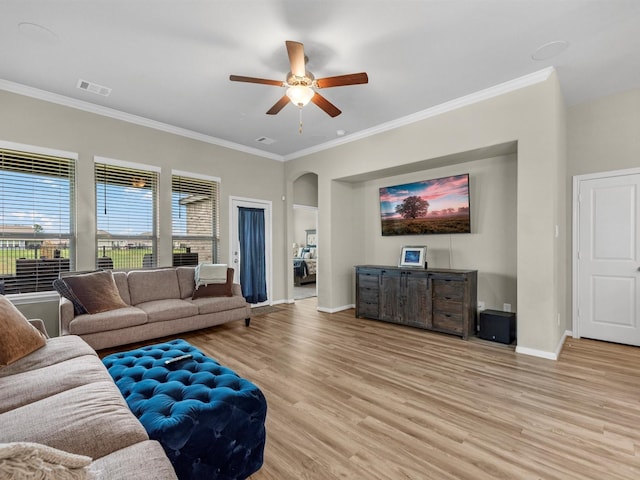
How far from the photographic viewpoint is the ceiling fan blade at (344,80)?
2702 mm

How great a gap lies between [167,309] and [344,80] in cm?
328

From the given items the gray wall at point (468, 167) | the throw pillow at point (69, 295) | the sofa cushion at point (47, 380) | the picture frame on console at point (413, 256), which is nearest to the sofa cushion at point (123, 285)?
the gray wall at point (468, 167)

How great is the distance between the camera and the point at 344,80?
109 inches

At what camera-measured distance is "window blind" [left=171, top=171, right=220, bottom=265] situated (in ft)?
16.3

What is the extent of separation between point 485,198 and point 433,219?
0.76 meters

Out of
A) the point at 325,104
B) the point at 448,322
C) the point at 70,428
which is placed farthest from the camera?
the point at 448,322

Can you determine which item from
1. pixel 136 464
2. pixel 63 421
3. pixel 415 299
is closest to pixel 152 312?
pixel 63 421

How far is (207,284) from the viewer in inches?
177

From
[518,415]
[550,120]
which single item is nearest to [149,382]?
[518,415]

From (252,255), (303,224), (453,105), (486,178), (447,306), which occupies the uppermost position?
(453,105)

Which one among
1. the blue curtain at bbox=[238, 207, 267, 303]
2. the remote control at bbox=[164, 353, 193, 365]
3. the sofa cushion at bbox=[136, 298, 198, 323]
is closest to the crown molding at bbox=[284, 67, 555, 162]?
the blue curtain at bbox=[238, 207, 267, 303]

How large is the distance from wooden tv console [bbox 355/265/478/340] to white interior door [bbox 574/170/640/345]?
51.1 inches

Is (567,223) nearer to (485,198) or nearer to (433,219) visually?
(485,198)

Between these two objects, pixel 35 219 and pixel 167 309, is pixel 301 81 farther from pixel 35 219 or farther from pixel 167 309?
pixel 35 219
